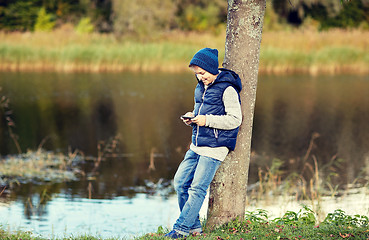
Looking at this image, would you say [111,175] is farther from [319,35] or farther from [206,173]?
[319,35]

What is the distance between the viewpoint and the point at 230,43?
5258 millimetres

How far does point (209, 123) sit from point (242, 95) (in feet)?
1.93

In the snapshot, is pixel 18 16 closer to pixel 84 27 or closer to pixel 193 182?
pixel 84 27

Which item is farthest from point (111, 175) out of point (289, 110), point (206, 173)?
point (289, 110)

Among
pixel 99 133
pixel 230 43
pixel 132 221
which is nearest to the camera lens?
pixel 230 43

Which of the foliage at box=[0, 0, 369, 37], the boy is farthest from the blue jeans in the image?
the foliage at box=[0, 0, 369, 37]

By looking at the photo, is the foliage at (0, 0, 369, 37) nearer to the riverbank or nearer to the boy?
the riverbank

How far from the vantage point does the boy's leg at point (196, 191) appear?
4922mm

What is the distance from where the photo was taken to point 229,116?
484 cm

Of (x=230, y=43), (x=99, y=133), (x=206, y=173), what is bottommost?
(x=99, y=133)

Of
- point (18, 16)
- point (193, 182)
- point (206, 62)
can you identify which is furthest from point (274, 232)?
point (18, 16)

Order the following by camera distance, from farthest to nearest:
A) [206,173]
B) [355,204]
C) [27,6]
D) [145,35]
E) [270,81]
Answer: [27,6] → [145,35] → [270,81] → [355,204] → [206,173]

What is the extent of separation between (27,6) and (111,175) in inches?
1140

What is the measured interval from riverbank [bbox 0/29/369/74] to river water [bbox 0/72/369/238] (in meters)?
0.86
